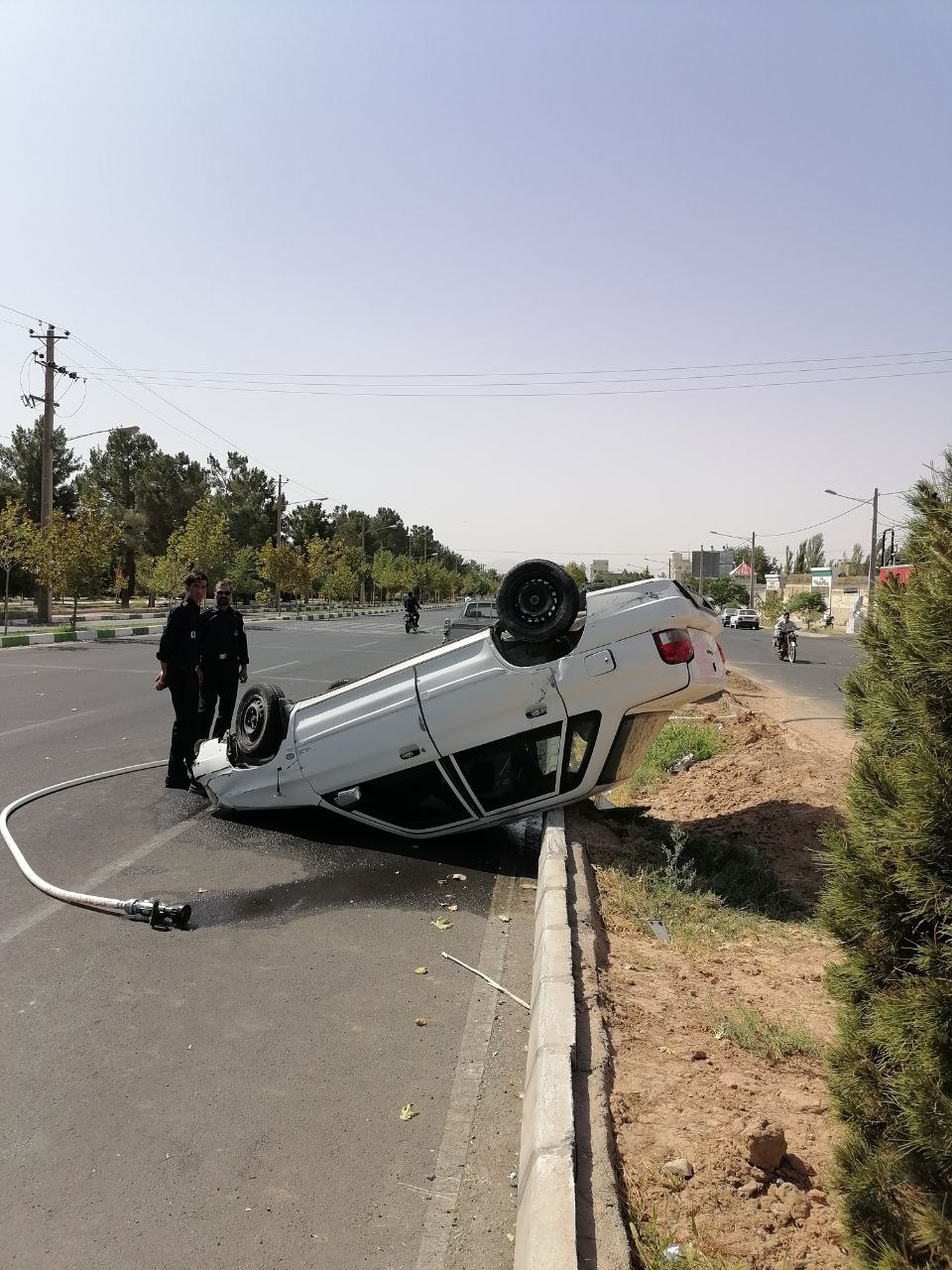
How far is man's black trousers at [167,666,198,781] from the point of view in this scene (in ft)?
25.6

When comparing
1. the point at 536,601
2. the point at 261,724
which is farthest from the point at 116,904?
the point at 536,601

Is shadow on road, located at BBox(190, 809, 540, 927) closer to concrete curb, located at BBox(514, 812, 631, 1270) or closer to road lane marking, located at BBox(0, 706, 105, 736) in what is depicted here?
concrete curb, located at BBox(514, 812, 631, 1270)

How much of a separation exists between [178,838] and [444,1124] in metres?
3.95

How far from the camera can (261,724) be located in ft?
22.1

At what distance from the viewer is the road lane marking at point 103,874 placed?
15.2 ft

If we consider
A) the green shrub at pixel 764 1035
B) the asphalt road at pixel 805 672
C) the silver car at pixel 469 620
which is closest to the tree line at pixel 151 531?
the silver car at pixel 469 620

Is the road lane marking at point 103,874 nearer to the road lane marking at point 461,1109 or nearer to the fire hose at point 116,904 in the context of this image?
the fire hose at point 116,904

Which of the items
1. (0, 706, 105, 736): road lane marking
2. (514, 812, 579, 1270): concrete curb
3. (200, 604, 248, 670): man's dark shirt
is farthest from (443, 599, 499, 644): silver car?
(514, 812, 579, 1270): concrete curb

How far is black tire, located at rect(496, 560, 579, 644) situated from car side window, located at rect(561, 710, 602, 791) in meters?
0.58

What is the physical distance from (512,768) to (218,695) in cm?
370

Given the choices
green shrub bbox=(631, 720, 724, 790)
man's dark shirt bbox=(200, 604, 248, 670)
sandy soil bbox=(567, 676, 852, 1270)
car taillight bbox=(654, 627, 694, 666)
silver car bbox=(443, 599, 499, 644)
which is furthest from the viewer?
silver car bbox=(443, 599, 499, 644)

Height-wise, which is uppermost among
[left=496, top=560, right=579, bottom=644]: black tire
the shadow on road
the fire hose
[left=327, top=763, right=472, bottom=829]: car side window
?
[left=496, top=560, right=579, bottom=644]: black tire

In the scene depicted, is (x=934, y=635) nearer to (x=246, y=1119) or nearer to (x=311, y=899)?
(x=246, y=1119)

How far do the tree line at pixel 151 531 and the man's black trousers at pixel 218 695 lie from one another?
73.3 feet
